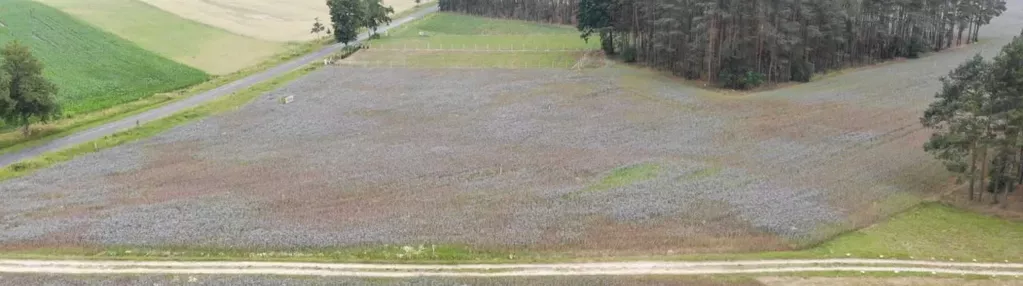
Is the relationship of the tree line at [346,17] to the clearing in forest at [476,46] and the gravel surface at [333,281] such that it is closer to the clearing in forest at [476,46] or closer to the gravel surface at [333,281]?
the clearing in forest at [476,46]

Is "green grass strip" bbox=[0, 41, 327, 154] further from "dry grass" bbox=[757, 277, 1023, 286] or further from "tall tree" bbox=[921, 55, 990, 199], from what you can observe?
"tall tree" bbox=[921, 55, 990, 199]

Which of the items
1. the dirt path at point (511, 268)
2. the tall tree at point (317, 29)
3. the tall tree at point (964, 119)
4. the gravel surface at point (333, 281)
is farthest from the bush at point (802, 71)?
the tall tree at point (317, 29)

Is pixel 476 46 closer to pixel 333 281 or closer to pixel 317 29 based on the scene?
pixel 317 29

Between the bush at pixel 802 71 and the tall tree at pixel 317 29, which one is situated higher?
the tall tree at pixel 317 29

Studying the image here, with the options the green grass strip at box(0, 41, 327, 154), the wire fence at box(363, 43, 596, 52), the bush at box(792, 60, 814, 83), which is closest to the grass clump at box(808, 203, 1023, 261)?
the bush at box(792, 60, 814, 83)

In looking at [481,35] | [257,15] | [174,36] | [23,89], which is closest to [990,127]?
[23,89]

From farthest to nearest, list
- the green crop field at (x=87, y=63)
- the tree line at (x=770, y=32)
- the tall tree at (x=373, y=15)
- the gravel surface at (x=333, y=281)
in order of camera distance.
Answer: the tall tree at (x=373, y=15)
the tree line at (x=770, y=32)
the green crop field at (x=87, y=63)
the gravel surface at (x=333, y=281)

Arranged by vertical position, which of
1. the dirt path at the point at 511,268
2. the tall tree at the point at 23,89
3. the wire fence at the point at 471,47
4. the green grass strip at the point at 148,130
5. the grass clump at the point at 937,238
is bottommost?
the grass clump at the point at 937,238

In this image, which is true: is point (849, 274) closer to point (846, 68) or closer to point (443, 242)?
point (443, 242)
